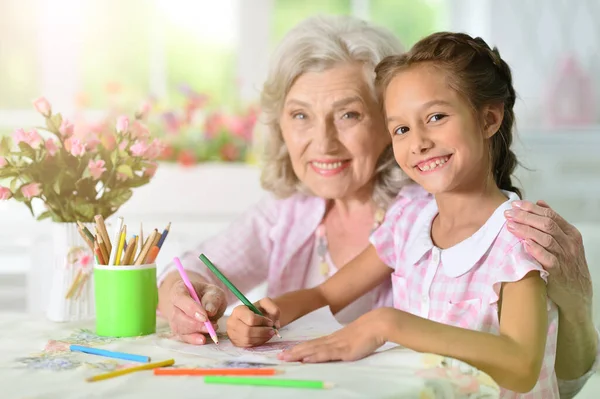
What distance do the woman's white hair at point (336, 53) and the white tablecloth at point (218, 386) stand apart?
72cm

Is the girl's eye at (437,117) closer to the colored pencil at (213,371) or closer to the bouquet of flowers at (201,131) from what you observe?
the colored pencil at (213,371)

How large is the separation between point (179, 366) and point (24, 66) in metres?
3.38

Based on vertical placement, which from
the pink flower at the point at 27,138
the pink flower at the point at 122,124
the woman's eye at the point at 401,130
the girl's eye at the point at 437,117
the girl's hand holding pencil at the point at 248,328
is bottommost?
the girl's hand holding pencil at the point at 248,328

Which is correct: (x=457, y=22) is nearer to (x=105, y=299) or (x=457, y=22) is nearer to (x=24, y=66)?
(x=24, y=66)

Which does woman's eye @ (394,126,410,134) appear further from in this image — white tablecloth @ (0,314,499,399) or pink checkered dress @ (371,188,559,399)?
white tablecloth @ (0,314,499,399)

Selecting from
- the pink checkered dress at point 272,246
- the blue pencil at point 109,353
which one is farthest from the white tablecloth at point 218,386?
the pink checkered dress at point 272,246

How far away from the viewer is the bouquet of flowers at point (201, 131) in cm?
364

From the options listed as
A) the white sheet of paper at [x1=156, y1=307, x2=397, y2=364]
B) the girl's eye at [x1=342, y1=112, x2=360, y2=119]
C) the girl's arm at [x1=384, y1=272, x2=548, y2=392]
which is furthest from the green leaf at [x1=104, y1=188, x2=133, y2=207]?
the girl's arm at [x1=384, y1=272, x2=548, y2=392]

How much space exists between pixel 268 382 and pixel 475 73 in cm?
75

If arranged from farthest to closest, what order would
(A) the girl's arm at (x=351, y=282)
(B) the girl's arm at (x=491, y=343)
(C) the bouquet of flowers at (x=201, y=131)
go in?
1. (C) the bouquet of flowers at (x=201, y=131)
2. (A) the girl's arm at (x=351, y=282)
3. (B) the girl's arm at (x=491, y=343)

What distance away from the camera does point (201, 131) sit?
3.72m

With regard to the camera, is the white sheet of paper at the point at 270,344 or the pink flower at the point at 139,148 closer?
the white sheet of paper at the point at 270,344

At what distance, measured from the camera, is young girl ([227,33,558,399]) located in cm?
121

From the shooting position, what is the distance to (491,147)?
5.05ft
